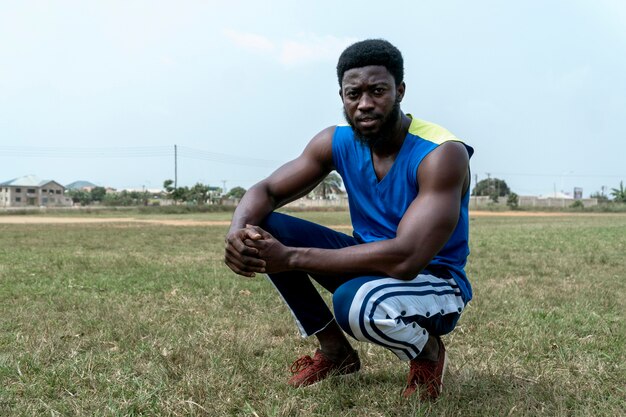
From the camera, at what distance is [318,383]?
3135 millimetres

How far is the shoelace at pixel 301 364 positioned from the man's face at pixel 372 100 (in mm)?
1250

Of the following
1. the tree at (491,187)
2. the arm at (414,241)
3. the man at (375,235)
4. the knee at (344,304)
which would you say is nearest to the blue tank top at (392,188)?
the man at (375,235)

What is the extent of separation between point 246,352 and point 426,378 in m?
1.21

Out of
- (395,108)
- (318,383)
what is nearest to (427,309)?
(318,383)

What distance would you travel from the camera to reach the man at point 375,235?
268cm

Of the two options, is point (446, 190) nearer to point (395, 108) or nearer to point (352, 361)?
point (395, 108)

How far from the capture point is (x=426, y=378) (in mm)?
2941

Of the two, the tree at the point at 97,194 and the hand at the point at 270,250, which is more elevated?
the tree at the point at 97,194

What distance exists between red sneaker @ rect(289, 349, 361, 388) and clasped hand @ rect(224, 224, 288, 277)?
706mm

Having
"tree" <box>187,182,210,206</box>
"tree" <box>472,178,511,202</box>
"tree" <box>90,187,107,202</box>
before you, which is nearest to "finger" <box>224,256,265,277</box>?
"tree" <box>187,182,210,206</box>

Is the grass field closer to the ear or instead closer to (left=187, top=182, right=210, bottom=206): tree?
the ear

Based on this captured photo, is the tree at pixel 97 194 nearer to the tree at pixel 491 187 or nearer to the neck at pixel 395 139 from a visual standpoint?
the tree at pixel 491 187

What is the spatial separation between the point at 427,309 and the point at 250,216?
3.41 ft

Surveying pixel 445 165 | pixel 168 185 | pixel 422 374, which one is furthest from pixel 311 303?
pixel 168 185
